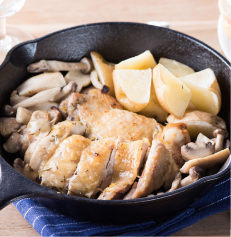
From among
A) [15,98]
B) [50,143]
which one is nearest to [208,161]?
[50,143]

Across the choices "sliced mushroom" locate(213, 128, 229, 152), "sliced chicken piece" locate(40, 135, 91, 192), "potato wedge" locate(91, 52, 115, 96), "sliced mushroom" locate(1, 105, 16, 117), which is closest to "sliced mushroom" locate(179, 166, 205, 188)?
"sliced mushroom" locate(213, 128, 229, 152)

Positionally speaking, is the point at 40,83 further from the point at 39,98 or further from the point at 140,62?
the point at 140,62

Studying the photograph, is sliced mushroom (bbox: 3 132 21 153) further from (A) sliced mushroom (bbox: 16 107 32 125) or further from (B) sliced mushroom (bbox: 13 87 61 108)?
(B) sliced mushroom (bbox: 13 87 61 108)

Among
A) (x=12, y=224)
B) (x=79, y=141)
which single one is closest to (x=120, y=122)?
(x=79, y=141)

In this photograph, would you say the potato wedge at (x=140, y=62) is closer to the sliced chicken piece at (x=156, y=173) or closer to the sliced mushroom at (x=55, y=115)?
the sliced mushroom at (x=55, y=115)

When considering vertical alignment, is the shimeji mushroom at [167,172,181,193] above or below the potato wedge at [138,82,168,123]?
below

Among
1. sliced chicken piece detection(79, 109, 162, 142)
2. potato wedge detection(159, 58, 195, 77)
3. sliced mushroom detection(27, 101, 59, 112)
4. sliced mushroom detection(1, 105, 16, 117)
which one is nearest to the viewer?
sliced chicken piece detection(79, 109, 162, 142)

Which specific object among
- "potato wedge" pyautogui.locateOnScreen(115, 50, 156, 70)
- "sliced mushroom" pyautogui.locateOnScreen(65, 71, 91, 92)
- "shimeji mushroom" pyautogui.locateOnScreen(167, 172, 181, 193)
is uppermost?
"potato wedge" pyautogui.locateOnScreen(115, 50, 156, 70)
